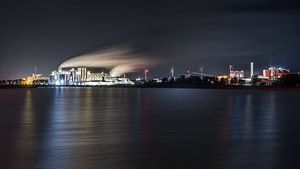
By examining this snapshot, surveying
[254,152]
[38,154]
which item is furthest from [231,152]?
[38,154]

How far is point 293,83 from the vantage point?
154 m

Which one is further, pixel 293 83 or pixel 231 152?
pixel 293 83

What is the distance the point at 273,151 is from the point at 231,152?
112 cm

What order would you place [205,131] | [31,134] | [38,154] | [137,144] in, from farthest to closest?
[205,131], [31,134], [137,144], [38,154]

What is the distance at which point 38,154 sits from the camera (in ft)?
36.5

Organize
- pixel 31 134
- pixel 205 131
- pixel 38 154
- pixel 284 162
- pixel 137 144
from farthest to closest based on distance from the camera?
pixel 205 131
pixel 31 134
pixel 137 144
pixel 38 154
pixel 284 162

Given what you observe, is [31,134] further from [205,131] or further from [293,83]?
[293,83]

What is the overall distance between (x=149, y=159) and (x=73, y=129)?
7.49 m

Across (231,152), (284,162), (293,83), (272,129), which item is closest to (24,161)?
(231,152)

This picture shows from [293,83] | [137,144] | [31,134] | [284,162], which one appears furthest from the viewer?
[293,83]

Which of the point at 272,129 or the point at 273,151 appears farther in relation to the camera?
the point at 272,129

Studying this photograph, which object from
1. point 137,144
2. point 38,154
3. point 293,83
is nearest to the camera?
point 38,154

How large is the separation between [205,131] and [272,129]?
272 cm

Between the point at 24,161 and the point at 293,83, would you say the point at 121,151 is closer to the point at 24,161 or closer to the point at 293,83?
the point at 24,161
